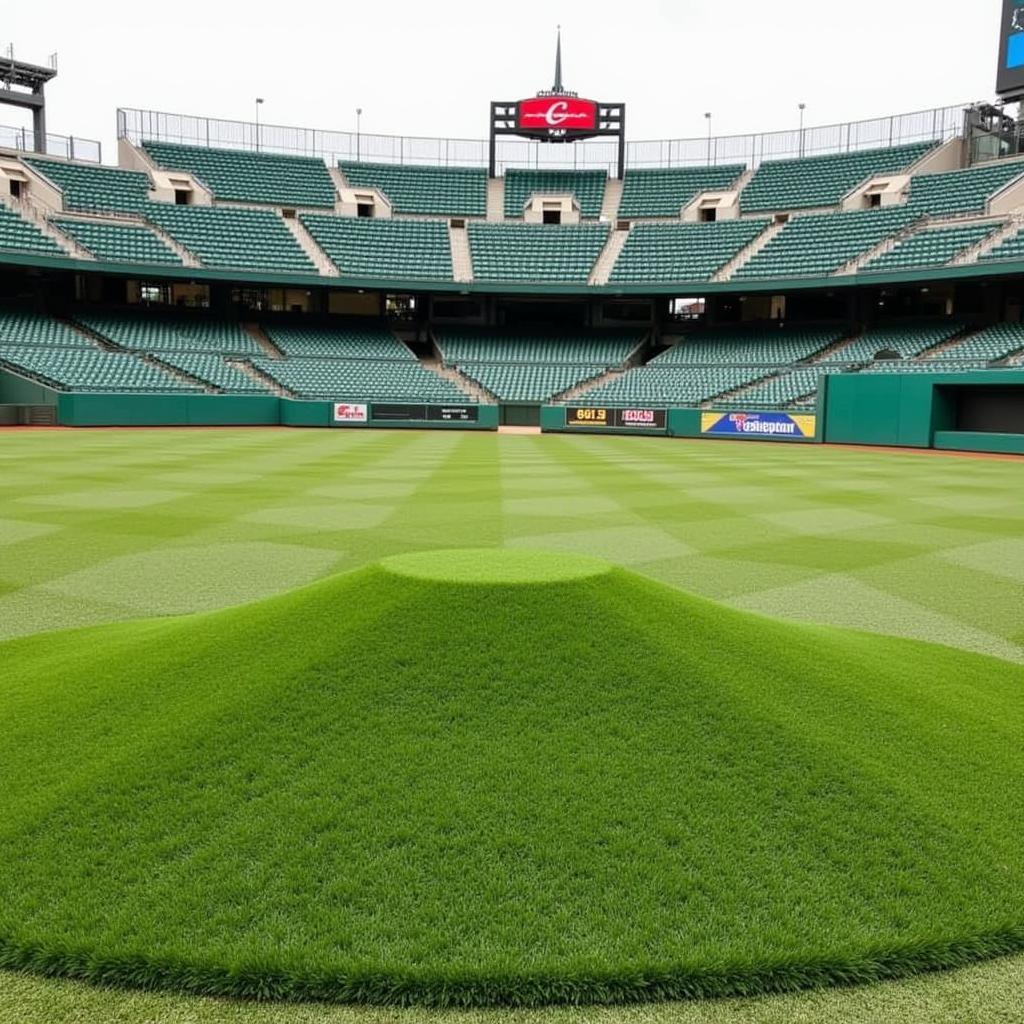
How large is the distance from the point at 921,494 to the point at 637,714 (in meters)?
13.8

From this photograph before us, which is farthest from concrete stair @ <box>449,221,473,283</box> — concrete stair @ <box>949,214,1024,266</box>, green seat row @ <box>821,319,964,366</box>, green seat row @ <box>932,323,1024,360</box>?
green seat row @ <box>932,323,1024,360</box>

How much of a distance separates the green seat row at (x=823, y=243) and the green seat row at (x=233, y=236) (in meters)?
25.1

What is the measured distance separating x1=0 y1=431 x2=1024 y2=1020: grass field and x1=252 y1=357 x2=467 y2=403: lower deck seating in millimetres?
22335

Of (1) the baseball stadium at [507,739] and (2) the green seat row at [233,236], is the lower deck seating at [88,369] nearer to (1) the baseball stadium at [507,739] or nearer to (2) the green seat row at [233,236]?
(2) the green seat row at [233,236]

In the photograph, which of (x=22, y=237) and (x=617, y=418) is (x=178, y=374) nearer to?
(x=22, y=237)

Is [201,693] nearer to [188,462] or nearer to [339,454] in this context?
[188,462]

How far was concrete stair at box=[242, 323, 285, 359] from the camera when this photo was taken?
4697 cm

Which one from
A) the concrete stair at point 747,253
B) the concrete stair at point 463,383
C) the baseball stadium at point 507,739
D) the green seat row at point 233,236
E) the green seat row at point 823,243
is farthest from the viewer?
the concrete stair at point 747,253

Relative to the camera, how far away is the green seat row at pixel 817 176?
166 ft

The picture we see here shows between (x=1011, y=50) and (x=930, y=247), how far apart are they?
37.5 feet

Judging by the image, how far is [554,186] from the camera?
58906mm

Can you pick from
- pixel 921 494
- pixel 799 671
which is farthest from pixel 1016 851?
pixel 921 494

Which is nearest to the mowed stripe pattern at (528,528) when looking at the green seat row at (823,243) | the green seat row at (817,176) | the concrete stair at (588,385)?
the concrete stair at (588,385)

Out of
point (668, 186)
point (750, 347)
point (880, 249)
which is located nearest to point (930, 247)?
point (880, 249)
